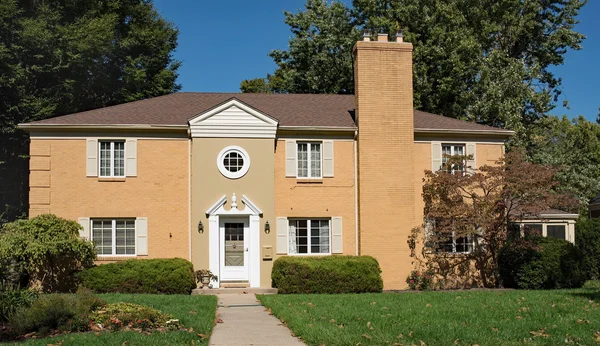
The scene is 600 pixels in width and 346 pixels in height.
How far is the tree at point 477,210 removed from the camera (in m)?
22.0

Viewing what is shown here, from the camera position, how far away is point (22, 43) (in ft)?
96.5

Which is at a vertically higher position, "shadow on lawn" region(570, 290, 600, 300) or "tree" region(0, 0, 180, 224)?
"tree" region(0, 0, 180, 224)

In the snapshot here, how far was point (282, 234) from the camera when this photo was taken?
2278cm

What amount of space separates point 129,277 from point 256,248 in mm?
4293

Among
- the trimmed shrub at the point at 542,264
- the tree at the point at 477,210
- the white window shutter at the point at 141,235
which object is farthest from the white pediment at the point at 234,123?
the trimmed shrub at the point at 542,264

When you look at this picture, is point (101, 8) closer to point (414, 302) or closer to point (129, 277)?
point (129, 277)

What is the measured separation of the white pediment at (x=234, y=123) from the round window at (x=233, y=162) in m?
0.51

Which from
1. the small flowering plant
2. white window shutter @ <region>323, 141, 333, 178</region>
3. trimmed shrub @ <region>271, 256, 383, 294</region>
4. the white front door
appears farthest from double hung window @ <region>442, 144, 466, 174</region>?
the white front door

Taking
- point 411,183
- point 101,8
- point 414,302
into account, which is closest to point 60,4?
point 101,8

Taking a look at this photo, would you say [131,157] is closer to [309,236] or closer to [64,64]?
[309,236]

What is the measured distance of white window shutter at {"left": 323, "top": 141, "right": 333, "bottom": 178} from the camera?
23344mm

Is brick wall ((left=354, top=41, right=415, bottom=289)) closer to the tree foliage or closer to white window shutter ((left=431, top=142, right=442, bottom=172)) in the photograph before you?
white window shutter ((left=431, top=142, right=442, bottom=172))

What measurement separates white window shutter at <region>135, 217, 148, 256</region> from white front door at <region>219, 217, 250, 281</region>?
2442 millimetres

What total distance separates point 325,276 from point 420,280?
3774mm
